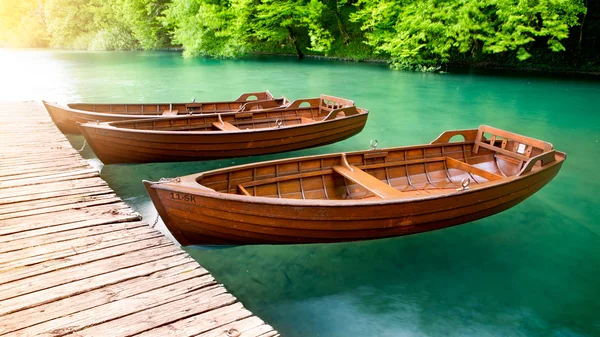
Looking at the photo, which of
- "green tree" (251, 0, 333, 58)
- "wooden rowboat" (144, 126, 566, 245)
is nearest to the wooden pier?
"wooden rowboat" (144, 126, 566, 245)

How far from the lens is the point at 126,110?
358 inches

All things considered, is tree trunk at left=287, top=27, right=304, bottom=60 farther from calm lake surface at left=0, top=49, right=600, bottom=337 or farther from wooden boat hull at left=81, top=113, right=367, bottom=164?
wooden boat hull at left=81, top=113, right=367, bottom=164

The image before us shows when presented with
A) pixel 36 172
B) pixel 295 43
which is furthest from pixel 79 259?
pixel 295 43

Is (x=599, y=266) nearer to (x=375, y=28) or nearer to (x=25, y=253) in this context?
(x=25, y=253)

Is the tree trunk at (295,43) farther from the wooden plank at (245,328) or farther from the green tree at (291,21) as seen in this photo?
the wooden plank at (245,328)

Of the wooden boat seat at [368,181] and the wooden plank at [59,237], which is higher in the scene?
the wooden boat seat at [368,181]

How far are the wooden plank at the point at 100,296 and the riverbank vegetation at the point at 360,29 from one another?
21.0m

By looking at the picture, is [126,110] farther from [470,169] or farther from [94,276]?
[470,169]

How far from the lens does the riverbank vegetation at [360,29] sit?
66.1 ft

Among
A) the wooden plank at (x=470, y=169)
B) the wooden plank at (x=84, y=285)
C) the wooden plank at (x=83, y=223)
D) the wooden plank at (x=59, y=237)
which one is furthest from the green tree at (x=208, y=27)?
the wooden plank at (x=84, y=285)

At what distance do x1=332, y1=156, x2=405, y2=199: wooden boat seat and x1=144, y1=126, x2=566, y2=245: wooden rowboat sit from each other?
0.01m

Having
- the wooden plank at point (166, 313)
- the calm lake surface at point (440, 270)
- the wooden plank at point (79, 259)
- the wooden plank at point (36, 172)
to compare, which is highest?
the wooden plank at point (36, 172)

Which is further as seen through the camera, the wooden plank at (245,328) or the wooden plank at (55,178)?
the wooden plank at (55,178)

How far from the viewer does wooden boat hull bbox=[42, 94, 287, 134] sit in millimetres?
7605
